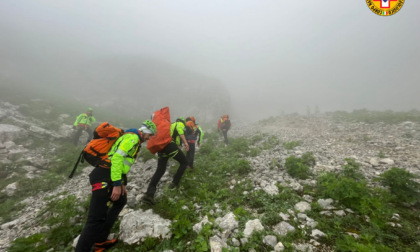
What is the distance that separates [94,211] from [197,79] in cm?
6477

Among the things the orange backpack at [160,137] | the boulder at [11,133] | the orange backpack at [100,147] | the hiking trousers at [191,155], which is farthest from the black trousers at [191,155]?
the boulder at [11,133]

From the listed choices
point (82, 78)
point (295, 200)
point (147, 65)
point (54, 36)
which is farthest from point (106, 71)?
point (295, 200)

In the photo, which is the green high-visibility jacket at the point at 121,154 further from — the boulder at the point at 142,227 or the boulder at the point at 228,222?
the boulder at the point at 228,222

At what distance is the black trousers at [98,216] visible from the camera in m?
4.01

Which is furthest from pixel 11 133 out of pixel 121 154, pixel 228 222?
pixel 228 222

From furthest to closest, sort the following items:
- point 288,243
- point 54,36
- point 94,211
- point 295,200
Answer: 1. point 54,36
2. point 295,200
3. point 94,211
4. point 288,243

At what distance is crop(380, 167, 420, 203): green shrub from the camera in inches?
195

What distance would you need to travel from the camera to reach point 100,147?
4.54 meters

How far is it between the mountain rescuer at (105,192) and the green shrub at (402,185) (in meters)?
8.16

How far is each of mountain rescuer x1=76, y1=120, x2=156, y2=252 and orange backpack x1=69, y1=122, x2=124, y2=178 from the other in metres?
0.13

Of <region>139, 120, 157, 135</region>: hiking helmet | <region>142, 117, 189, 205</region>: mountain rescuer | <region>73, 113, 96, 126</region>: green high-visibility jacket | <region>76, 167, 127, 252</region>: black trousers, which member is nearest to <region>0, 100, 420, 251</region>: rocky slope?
<region>76, 167, 127, 252</region>: black trousers

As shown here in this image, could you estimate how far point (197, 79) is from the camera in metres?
65.4

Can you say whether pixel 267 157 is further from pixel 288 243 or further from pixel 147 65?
pixel 147 65

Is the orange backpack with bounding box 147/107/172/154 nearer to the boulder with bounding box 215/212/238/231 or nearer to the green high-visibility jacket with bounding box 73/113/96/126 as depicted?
the boulder with bounding box 215/212/238/231
